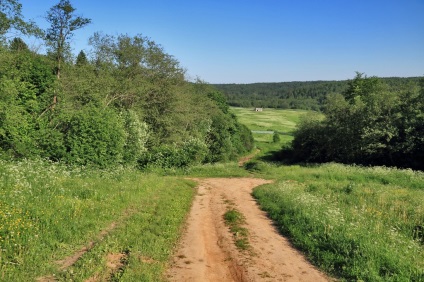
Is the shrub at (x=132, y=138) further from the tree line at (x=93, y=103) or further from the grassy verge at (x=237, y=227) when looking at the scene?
the grassy verge at (x=237, y=227)

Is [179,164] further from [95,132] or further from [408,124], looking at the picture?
[408,124]

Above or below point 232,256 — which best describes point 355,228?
above

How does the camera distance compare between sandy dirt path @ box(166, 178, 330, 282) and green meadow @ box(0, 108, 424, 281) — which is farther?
sandy dirt path @ box(166, 178, 330, 282)

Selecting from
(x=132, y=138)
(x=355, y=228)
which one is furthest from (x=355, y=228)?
(x=132, y=138)

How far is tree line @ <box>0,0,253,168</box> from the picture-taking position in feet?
75.7

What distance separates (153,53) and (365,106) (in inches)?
1178

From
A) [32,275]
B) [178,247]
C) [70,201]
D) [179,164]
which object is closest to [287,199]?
[178,247]

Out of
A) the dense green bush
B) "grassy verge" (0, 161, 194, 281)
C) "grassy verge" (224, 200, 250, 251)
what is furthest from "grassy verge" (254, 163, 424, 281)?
the dense green bush

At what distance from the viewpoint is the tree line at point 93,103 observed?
909 inches

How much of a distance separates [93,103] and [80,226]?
21.6 m

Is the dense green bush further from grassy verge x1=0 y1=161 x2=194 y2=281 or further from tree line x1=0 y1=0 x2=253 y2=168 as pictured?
grassy verge x1=0 y1=161 x2=194 y2=281

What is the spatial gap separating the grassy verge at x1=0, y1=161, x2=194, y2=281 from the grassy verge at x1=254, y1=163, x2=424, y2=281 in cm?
470

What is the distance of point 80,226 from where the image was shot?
1030cm

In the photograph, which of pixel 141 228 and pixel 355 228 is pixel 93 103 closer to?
pixel 141 228
